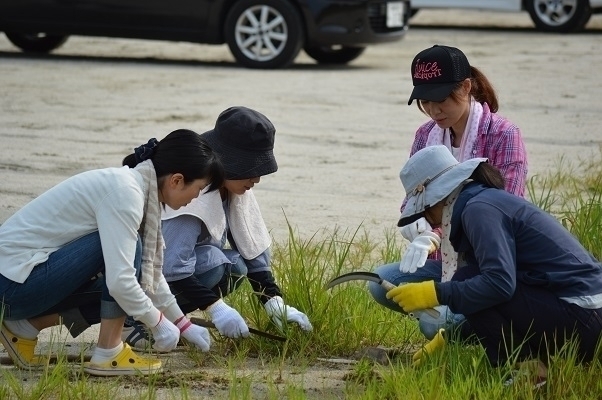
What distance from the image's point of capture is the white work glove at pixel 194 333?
4.50 metres

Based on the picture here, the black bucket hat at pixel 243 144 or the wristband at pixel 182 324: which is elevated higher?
the black bucket hat at pixel 243 144

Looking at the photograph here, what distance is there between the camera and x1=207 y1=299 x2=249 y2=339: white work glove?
15.3 ft

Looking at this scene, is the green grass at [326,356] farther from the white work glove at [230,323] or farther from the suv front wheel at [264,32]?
the suv front wheel at [264,32]

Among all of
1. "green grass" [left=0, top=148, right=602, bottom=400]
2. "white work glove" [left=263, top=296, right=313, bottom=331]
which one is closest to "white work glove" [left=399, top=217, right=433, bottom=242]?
"green grass" [left=0, top=148, right=602, bottom=400]

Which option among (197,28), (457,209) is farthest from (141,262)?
(197,28)

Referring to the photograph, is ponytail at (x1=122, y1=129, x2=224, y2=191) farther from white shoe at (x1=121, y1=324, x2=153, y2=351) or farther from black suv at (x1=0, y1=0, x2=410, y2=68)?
black suv at (x1=0, y1=0, x2=410, y2=68)

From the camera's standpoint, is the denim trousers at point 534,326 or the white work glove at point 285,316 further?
the white work glove at point 285,316

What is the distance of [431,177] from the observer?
4.23 meters

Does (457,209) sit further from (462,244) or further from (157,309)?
(157,309)

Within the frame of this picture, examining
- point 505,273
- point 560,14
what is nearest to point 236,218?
point 505,273

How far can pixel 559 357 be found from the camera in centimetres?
414

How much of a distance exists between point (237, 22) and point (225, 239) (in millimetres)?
8343

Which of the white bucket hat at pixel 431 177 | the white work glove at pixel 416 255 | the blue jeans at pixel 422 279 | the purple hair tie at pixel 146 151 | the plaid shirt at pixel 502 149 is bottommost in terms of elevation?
Answer: the blue jeans at pixel 422 279

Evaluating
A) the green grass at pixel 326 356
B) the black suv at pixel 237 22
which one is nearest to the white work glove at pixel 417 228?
the green grass at pixel 326 356
